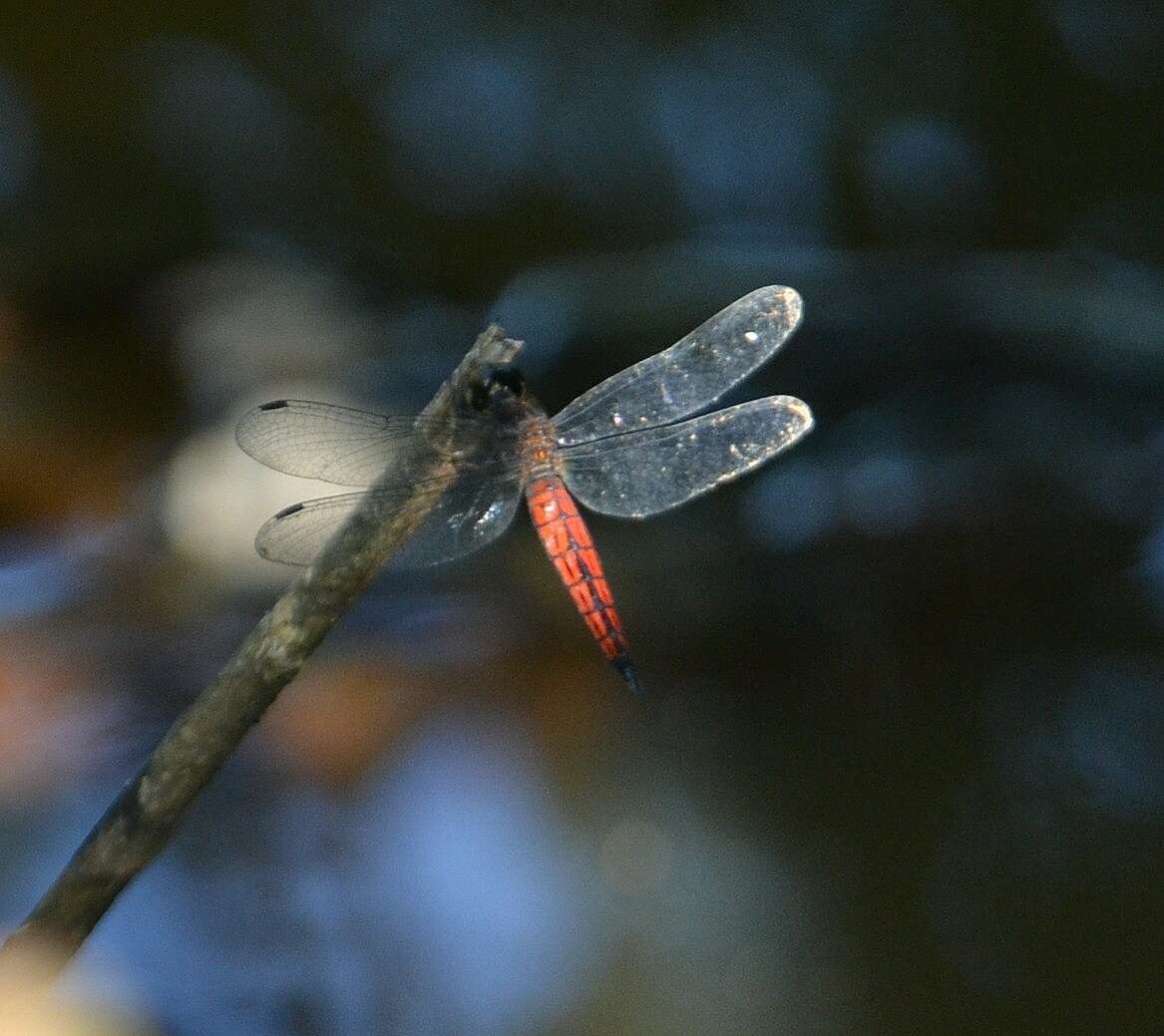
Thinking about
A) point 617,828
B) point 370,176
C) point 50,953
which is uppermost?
point 50,953

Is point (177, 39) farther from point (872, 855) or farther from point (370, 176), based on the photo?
point (872, 855)

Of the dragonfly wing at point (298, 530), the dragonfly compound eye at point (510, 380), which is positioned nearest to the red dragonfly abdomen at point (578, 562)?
the dragonfly compound eye at point (510, 380)

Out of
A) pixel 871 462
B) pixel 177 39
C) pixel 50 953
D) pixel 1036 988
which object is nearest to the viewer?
pixel 50 953

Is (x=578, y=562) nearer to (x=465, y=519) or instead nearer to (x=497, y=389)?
(x=465, y=519)

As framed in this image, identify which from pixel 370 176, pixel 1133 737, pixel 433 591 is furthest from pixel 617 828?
pixel 370 176

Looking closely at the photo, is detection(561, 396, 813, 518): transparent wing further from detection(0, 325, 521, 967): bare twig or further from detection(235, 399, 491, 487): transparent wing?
detection(0, 325, 521, 967): bare twig

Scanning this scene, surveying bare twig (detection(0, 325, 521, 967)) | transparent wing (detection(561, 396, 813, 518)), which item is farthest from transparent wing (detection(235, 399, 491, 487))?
bare twig (detection(0, 325, 521, 967))
